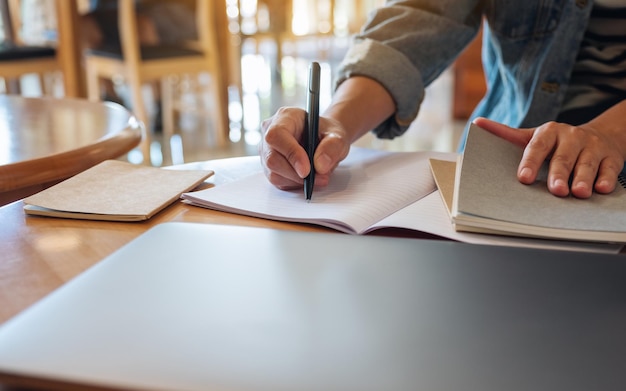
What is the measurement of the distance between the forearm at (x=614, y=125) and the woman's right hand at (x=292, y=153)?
0.96ft

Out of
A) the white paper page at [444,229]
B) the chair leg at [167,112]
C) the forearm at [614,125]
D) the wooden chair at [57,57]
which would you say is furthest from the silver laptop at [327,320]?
the chair leg at [167,112]

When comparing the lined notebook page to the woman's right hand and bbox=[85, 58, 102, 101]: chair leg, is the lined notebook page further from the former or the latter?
bbox=[85, 58, 102, 101]: chair leg

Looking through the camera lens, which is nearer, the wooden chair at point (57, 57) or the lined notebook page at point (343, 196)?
the lined notebook page at point (343, 196)

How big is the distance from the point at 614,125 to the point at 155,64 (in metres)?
2.24

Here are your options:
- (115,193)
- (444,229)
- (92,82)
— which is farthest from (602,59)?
(92,82)

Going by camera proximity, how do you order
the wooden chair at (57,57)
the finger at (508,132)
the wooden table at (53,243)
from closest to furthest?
the wooden table at (53,243) → the finger at (508,132) → the wooden chair at (57,57)

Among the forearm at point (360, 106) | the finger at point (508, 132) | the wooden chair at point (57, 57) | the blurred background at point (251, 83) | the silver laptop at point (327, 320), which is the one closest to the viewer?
the silver laptop at point (327, 320)

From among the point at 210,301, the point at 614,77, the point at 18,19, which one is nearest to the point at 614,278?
the point at 210,301

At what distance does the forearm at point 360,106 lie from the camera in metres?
0.76

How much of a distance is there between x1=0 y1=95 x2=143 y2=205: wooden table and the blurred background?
1.56 m

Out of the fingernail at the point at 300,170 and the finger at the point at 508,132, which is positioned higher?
the finger at the point at 508,132

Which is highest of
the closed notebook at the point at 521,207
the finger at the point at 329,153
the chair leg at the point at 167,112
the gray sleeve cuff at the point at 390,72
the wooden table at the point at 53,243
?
the gray sleeve cuff at the point at 390,72

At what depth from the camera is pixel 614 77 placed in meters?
0.84

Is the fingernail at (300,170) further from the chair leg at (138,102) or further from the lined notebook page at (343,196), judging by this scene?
the chair leg at (138,102)
